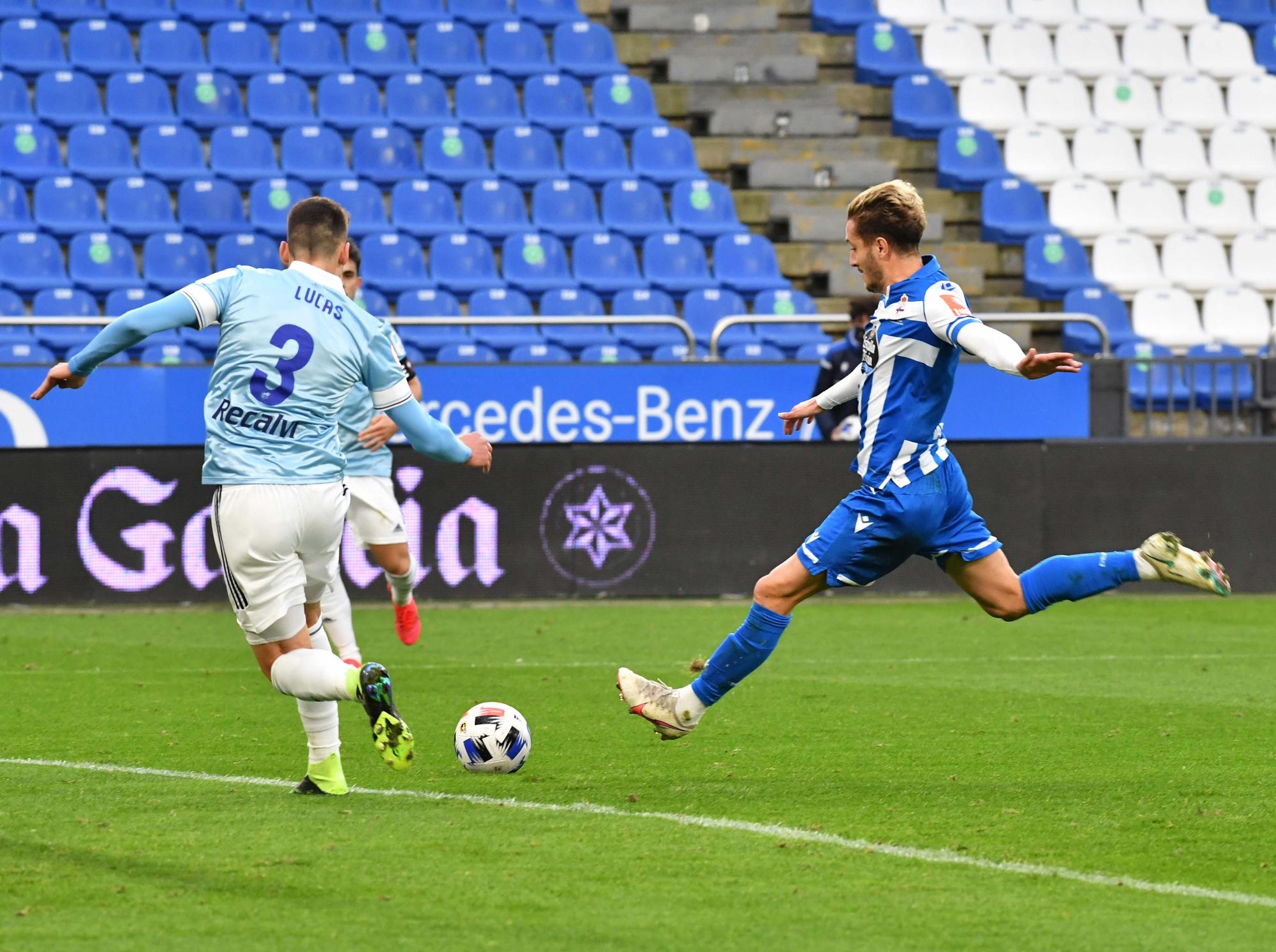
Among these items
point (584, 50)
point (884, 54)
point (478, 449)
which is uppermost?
point (884, 54)

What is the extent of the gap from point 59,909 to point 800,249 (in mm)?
14541

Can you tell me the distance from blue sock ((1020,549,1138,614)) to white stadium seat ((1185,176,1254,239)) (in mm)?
14052

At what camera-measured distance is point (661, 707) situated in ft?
20.2

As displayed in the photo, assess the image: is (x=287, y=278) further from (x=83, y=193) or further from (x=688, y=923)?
(x=83, y=193)

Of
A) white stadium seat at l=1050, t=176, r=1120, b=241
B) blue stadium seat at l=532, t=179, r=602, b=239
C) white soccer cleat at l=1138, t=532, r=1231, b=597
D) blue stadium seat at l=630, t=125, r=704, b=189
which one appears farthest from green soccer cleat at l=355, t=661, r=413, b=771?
white stadium seat at l=1050, t=176, r=1120, b=241

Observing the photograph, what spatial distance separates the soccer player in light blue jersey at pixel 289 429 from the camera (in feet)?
18.4

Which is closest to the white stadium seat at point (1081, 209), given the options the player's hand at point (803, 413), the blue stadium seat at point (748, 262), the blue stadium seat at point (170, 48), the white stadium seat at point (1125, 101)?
the white stadium seat at point (1125, 101)

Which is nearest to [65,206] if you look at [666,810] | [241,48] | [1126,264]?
[241,48]

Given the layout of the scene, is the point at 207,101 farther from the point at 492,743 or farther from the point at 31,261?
the point at 492,743

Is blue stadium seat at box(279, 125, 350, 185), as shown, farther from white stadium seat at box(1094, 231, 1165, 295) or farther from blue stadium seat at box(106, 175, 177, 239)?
white stadium seat at box(1094, 231, 1165, 295)

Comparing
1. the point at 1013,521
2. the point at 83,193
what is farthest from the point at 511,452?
the point at 83,193

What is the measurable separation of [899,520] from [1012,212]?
13.4 meters

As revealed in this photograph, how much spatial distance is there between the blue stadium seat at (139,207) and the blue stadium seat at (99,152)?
0.84 ft

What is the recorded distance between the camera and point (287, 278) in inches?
227
